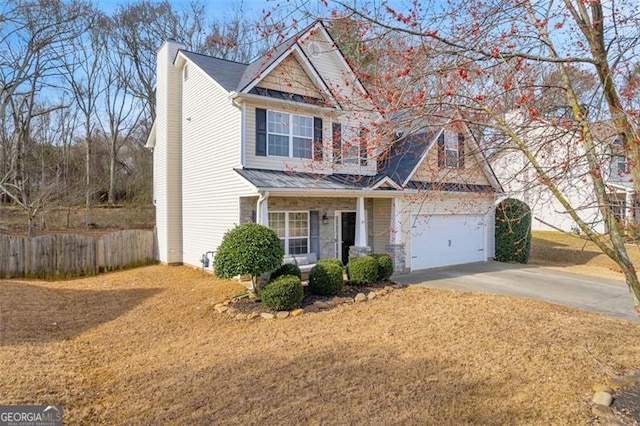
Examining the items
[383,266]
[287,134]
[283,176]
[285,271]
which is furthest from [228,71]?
[383,266]

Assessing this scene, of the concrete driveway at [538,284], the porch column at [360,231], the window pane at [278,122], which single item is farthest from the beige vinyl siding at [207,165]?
the concrete driveway at [538,284]

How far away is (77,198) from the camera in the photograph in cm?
2166

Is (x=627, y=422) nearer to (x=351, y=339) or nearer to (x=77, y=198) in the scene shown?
(x=351, y=339)

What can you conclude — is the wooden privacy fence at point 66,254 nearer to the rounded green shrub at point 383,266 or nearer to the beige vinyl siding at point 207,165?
the beige vinyl siding at point 207,165

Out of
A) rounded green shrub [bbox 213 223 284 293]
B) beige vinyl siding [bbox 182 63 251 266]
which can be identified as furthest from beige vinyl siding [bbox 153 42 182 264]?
rounded green shrub [bbox 213 223 284 293]

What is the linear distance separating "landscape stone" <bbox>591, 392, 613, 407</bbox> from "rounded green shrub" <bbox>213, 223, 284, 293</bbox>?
631 centimetres

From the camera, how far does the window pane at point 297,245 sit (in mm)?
12547

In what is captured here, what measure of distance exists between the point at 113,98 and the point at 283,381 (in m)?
30.5

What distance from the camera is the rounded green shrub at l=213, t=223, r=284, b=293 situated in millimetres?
8898

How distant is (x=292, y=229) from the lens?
12547 mm

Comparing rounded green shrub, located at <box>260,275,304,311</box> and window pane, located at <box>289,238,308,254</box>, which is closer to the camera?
rounded green shrub, located at <box>260,275,304,311</box>

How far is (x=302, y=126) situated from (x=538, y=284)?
27.7ft

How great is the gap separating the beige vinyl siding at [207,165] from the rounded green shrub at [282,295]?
307 centimetres

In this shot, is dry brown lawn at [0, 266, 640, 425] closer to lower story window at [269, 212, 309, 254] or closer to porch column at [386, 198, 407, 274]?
lower story window at [269, 212, 309, 254]
